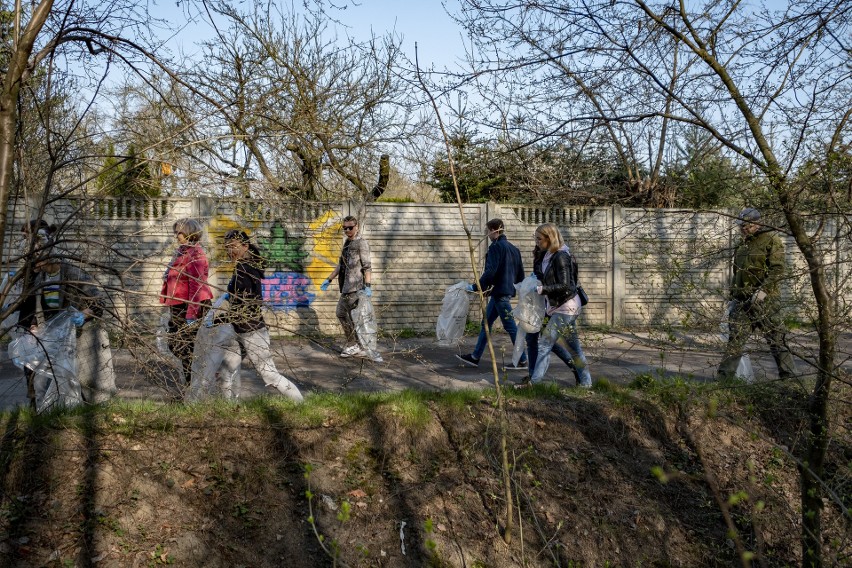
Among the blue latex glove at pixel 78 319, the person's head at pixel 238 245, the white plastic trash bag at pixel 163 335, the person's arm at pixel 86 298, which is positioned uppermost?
the person's head at pixel 238 245

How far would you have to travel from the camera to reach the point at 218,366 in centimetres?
638

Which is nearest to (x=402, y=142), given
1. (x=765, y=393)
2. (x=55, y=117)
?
(x=765, y=393)

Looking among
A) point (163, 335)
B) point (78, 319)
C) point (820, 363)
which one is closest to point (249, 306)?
point (163, 335)

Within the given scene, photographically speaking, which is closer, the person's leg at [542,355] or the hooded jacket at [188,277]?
the hooded jacket at [188,277]

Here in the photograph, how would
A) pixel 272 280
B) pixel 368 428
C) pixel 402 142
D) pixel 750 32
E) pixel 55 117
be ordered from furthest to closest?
pixel 402 142 < pixel 272 280 < pixel 368 428 < pixel 750 32 < pixel 55 117

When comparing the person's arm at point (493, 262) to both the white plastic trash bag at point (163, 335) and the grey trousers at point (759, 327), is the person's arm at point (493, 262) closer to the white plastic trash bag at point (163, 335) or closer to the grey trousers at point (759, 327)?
the grey trousers at point (759, 327)

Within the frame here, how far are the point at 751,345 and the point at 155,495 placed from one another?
4.17 metres

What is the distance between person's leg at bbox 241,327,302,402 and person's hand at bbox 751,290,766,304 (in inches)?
132

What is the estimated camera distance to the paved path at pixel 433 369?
232 inches

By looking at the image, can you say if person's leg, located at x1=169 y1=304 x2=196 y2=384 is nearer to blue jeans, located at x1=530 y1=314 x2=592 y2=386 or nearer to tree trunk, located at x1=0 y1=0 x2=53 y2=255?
tree trunk, located at x1=0 y1=0 x2=53 y2=255

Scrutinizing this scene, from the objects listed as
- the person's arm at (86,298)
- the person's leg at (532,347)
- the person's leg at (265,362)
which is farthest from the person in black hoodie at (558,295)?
the person's arm at (86,298)

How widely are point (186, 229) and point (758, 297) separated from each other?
4098 mm

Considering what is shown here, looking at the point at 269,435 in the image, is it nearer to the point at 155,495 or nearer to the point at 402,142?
the point at 155,495

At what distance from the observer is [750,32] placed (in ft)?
17.7
